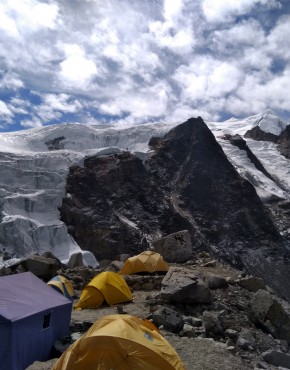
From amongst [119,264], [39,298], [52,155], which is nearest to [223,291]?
[39,298]

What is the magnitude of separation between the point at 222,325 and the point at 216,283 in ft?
12.2

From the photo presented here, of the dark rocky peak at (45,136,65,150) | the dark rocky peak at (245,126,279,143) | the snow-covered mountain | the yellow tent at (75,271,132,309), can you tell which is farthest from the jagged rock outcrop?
the yellow tent at (75,271,132,309)

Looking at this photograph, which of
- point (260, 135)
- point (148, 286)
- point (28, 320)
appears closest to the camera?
point (28, 320)

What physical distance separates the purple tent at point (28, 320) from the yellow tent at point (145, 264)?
36.1 ft

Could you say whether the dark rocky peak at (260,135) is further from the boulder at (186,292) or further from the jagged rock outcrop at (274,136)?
the boulder at (186,292)

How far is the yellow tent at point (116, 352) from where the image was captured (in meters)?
7.61

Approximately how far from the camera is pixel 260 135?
629 feet

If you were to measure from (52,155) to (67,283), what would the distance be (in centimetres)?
7226

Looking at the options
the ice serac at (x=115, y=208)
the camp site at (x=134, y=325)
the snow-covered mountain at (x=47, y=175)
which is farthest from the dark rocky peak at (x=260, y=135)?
the camp site at (x=134, y=325)

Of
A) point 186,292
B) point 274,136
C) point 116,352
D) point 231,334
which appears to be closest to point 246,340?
point 231,334

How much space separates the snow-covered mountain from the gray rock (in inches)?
1493

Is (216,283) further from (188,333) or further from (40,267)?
(40,267)

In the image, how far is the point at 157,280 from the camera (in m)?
19.8

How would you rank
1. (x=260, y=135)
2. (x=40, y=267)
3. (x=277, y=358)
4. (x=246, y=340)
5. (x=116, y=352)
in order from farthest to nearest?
(x=260, y=135) → (x=40, y=267) → (x=246, y=340) → (x=277, y=358) → (x=116, y=352)
